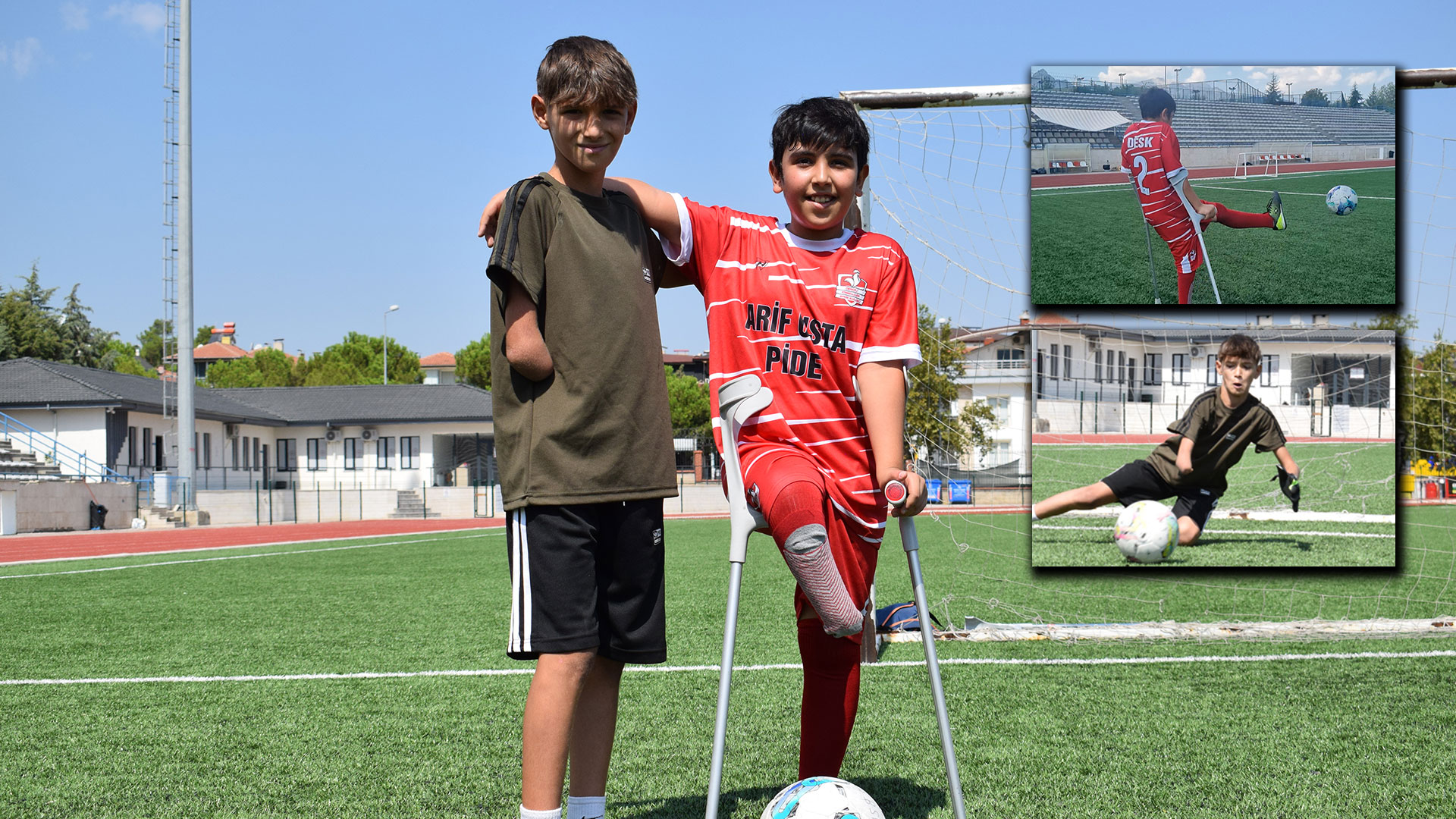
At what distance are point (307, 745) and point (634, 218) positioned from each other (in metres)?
2.30

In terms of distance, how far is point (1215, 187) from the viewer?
10.2 metres

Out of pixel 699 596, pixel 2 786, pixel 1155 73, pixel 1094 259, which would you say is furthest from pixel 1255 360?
pixel 2 786

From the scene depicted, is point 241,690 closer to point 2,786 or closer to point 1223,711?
point 2,786

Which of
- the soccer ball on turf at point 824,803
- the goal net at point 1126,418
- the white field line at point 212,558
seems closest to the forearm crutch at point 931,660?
the soccer ball on turf at point 824,803

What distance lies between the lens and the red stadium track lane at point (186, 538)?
15.5 meters

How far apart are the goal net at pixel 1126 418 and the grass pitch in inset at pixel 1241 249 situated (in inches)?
10.7

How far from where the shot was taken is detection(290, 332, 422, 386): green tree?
5353 centimetres

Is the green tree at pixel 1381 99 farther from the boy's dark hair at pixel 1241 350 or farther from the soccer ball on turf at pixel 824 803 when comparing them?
the soccer ball on turf at pixel 824 803

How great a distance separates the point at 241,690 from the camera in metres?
4.50

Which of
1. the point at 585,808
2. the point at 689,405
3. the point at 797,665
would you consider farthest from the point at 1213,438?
the point at 689,405

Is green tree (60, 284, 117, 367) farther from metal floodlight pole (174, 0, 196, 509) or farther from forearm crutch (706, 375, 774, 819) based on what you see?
forearm crutch (706, 375, 774, 819)

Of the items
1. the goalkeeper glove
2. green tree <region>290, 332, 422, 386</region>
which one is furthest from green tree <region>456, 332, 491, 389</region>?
the goalkeeper glove

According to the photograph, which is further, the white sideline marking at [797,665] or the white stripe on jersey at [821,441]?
the white sideline marking at [797,665]

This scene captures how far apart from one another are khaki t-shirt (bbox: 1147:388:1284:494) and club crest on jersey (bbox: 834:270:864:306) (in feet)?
29.5
